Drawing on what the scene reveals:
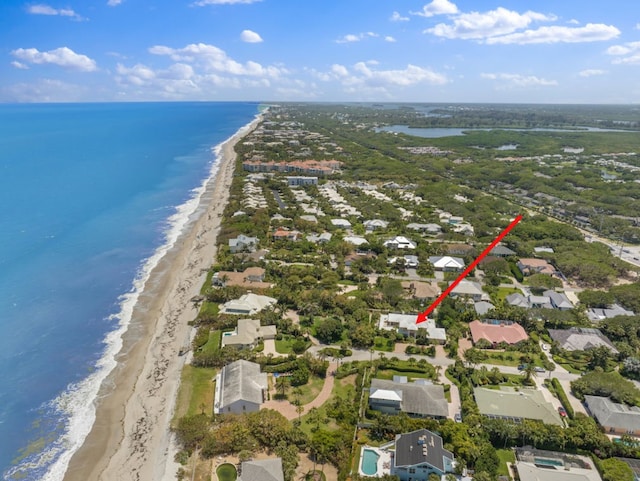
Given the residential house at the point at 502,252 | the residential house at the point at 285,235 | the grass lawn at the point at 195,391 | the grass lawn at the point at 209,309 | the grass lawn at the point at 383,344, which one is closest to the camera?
the grass lawn at the point at 195,391

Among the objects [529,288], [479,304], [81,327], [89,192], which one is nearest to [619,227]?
[529,288]

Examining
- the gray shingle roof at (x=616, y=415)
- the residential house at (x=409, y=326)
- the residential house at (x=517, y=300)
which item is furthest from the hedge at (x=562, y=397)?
the residential house at (x=517, y=300)

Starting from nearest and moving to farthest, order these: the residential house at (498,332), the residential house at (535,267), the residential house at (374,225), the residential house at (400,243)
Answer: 1. the residential house at (498,332)
2. the residential house at (535,267)
3. the residential house at (400,243)
4. the residential house at (374,225)

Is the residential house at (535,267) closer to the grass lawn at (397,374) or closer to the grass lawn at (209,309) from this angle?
the grass lawn at (397,374)

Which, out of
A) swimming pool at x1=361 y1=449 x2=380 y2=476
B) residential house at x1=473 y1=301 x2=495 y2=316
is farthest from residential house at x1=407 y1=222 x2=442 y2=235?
swimming pool at x1=361 y1=449 x2=380 y2=476

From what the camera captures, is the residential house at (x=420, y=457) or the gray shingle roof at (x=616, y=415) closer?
the residential house at (x=420, y=457)

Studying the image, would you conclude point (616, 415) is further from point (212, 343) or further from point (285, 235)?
Answer: point (285, 235)

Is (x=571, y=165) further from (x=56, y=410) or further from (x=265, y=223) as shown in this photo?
(x=56, y=410)
